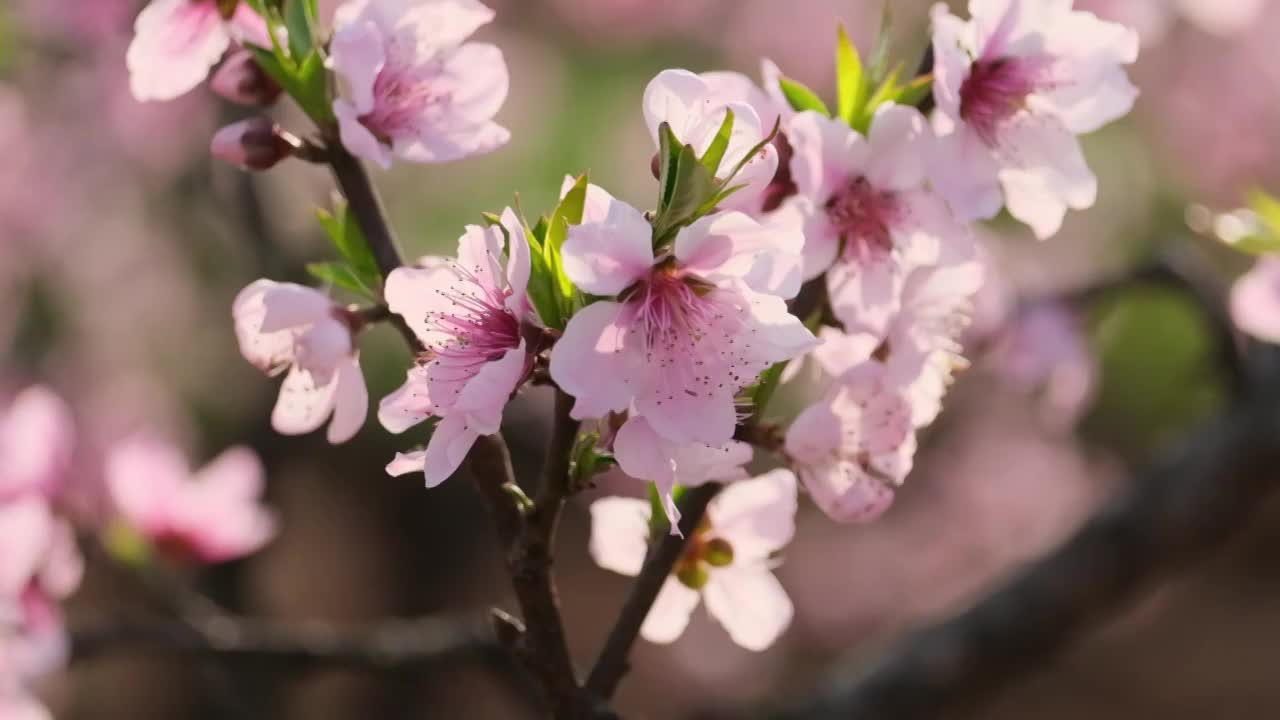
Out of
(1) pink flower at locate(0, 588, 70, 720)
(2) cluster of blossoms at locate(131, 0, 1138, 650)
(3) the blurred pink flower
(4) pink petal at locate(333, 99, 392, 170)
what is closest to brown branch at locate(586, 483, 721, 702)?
(2) cluster of blossoms at locate(131, 0, 1138, 650)

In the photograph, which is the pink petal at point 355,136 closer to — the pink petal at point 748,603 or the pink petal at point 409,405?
the pink petal at point 409,405

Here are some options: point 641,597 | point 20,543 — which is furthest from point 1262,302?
point 20,543

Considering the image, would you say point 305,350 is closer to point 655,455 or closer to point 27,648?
point 655,455

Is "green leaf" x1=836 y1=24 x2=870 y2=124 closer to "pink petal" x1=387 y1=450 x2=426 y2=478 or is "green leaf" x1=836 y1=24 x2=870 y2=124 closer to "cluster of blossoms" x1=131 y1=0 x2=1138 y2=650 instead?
"cluster of blossoms" x1=131 y1=0 x2=1138 y2=650

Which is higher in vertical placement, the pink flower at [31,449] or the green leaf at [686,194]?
the green leaf at [686,194]

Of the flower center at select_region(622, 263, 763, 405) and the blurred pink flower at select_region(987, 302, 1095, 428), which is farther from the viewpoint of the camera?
the blurred pink flower at select_region(987, 302, 1095, 428)

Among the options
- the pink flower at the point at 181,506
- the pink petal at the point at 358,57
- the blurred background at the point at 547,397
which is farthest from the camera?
the blurred background at the point at 547,397

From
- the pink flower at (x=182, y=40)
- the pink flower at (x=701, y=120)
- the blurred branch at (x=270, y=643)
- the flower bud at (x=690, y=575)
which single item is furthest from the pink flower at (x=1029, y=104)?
the blurred branch at (x=270, y=643)
